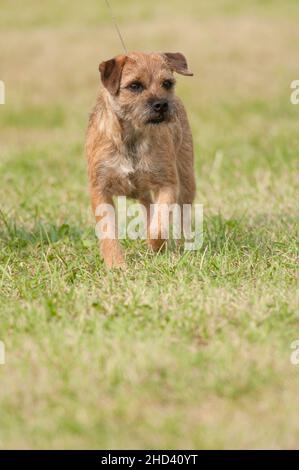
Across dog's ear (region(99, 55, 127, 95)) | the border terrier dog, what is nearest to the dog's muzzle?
the border terrier dog

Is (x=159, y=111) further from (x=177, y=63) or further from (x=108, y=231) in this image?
(x=108, y=231)

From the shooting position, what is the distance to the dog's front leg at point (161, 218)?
561 centimetres

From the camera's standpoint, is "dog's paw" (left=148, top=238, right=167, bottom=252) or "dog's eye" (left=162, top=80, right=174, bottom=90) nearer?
"dog's eye" (left=162, top=80, right=174, bottom=90)

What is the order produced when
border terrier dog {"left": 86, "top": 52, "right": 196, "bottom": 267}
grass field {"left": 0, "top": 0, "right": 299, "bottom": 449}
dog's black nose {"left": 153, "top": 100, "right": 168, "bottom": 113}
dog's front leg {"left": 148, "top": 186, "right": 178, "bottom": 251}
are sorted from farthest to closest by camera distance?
dog's front leg {"left": 148, "top": 186, "right": 178, "bottom": 251} < border terrier dog {"left": 86, "top": 52, "right": 196, "bottom": 267} < dog's black nose {"left": 153, "top": 100, "right": 168, "bottom": 113} < grass field {"left": 0, "top": 0, "right": 299, "bottom": 449}

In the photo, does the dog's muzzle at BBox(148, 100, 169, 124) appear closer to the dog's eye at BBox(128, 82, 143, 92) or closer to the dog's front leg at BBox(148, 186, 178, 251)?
the dog's eye at BBox(128, 82, 143, 92)

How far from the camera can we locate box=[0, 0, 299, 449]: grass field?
348 cm

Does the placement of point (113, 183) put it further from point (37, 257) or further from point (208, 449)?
point (208, 449)

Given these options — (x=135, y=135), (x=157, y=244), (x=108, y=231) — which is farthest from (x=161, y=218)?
(x=135, y=135)

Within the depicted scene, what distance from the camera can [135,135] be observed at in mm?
5660

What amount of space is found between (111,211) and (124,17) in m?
14.5

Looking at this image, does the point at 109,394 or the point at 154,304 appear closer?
the point at 109,394
